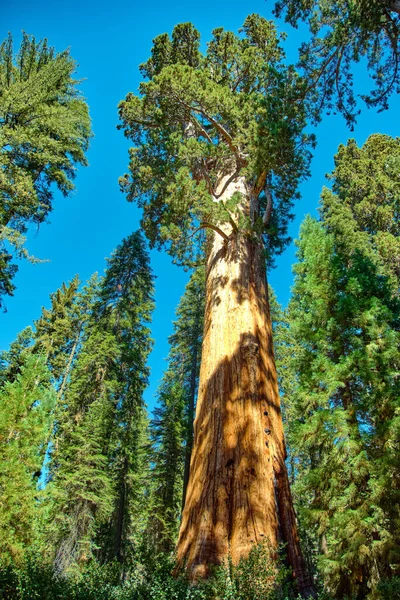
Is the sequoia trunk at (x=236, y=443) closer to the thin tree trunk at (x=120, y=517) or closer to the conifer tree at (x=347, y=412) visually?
the conifer tree at (x=347, y=412)

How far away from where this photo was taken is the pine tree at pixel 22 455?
326 inches

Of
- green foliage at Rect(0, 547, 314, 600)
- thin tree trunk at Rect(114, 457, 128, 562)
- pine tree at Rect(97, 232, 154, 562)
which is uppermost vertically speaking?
pine tree at Rect(97, 232, 154, 562)

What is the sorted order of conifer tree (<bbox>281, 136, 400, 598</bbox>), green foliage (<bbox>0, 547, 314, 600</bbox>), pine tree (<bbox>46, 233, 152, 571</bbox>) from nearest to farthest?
green foliage (<bbox>0, 547, 314, 600</bbox>)
conifer tree (<bbox>281, 136, 400, 598</bbox>)
pine tree (<bbox>46, 233, 152, 571</bbox>)

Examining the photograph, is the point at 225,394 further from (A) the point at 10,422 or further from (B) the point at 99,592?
(A) the point at 10,422

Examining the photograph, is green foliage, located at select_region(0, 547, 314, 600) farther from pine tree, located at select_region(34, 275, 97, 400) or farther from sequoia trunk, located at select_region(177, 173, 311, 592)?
pine tree, located at select_region(34, 275, 97, 400)

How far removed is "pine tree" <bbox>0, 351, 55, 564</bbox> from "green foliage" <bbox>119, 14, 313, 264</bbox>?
5.67 metres

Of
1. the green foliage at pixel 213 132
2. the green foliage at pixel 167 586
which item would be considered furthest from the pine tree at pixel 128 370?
the green foliage at pixel 167 586

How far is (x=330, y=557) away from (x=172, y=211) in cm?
711

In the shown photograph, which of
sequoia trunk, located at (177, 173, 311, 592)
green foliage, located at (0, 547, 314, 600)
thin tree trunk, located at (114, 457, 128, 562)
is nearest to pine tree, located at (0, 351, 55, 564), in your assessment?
thin tree trunk, located at (114, 457, 128, 562)

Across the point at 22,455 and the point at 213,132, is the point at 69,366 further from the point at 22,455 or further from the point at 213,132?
the point at 213,132

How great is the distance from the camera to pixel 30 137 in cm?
998

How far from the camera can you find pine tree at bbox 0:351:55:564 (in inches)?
326

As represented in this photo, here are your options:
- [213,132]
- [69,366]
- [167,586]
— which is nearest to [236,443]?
[167,586]

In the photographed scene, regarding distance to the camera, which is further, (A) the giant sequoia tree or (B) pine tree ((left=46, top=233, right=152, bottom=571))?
(B) pine tree ((left=46, top=233, right=152, bottom=571))
